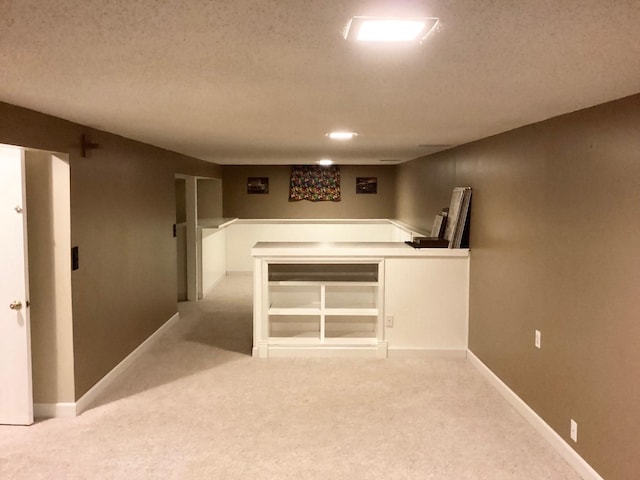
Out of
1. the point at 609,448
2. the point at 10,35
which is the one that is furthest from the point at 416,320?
the point at 10,35

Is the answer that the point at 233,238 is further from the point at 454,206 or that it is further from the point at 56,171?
the point at 56,171

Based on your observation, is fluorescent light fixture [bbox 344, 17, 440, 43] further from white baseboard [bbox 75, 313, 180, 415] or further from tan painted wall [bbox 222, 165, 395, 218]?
tan painted wall [bbox 222, 165, 395, 218]

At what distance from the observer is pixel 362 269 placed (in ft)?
16.6

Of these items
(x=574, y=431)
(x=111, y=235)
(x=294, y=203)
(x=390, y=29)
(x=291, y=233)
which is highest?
(x=390, y=29)

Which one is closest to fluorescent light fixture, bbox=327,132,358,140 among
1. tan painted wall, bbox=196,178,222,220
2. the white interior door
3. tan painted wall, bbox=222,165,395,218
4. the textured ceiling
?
the textured ceiling

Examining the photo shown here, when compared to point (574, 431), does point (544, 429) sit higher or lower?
lower

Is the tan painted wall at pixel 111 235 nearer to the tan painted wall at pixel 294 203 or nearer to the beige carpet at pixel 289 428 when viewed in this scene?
the beige carpet at pixel 289 428

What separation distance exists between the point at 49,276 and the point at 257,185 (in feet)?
20.1

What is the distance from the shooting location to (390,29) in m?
1.41

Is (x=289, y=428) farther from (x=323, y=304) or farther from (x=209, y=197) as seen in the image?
(x=209, y=197)

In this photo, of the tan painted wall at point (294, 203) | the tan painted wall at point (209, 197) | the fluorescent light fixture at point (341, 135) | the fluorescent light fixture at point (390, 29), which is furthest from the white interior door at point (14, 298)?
the tan painted wall at point (294, 203)

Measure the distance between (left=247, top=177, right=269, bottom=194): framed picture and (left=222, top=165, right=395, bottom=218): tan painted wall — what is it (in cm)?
6

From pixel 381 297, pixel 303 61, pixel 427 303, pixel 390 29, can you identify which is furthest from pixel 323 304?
pixel 390 29

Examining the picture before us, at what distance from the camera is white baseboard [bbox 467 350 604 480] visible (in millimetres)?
2701
